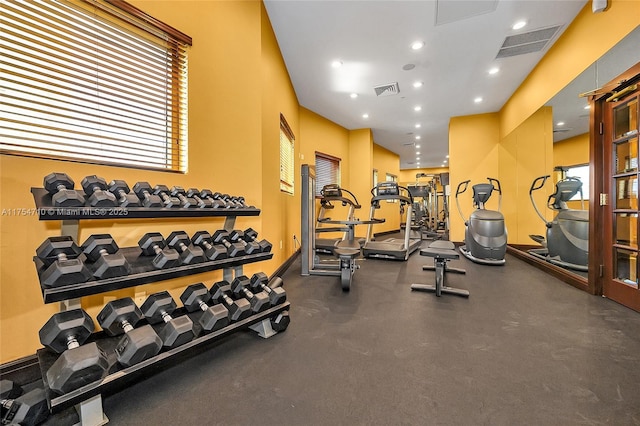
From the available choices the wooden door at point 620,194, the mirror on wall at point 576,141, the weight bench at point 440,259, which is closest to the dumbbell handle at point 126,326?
the weight bench at point 440,259

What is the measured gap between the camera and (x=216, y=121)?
2.34 metres

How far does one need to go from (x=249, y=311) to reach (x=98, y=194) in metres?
1.11

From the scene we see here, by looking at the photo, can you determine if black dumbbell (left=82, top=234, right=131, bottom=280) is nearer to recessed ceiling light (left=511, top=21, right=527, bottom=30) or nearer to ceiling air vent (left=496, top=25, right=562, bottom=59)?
recessed ceiling light (left=511, top=21, right=527, bottom=30)

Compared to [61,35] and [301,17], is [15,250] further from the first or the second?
[301,17]

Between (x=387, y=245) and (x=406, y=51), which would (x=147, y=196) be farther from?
(x=387, y=245)

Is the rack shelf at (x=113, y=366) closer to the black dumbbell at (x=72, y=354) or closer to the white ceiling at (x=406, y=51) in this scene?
the black dumbbell at (x=72, y=354)

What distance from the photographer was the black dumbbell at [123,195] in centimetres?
138

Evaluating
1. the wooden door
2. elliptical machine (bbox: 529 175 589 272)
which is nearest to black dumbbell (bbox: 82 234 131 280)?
the wooden door

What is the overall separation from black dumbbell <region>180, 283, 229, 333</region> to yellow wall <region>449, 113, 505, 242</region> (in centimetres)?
628

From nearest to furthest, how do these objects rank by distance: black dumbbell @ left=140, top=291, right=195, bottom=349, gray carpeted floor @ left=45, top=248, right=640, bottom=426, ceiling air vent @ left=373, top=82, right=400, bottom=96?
gray carpeted floor @ left=45, top=248, right=640, bottom=426 → black dumbbell @ left=140, top=291, right=195, bottom=349 → ceiling air vent @ left=373, top=82, right=400, bottom=96

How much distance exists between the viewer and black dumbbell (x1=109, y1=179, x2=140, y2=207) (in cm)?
138

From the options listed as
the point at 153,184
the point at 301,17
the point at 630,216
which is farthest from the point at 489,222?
the point at 153,184

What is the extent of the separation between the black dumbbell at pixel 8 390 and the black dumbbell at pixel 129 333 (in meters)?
0.37

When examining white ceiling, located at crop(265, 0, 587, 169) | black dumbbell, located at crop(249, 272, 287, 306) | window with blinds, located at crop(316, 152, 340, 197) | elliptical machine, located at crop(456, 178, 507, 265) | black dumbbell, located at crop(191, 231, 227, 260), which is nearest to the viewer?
black dumbbell, located at crop(191, 231, 227, 260)
